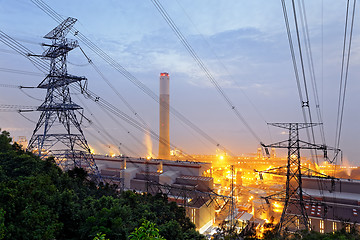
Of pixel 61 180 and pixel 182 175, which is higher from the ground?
pixel 61 180

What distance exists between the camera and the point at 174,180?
97.8 feet

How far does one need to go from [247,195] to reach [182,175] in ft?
42.5

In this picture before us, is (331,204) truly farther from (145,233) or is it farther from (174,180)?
(145,233)

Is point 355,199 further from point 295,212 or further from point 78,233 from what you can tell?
point 78,233

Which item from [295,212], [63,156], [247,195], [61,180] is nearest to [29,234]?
[61,180]

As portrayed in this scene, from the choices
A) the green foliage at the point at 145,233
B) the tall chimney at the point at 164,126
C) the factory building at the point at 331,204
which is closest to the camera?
the green foliage at the point at 145,233

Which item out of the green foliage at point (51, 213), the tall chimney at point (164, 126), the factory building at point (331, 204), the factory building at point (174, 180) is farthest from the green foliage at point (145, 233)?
the tall chimney at point (164, 126)

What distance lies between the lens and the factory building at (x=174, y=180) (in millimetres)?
21969

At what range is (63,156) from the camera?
1859cm

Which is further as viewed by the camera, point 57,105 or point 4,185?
point 57,105

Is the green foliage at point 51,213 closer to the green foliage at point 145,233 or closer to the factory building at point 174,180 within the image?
the green foliage at point 145,233

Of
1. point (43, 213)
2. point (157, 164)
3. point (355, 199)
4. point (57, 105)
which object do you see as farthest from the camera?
point (157, 164)

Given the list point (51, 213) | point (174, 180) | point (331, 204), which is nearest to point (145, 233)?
point (51, 213)

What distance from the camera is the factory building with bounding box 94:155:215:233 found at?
22.0 m
